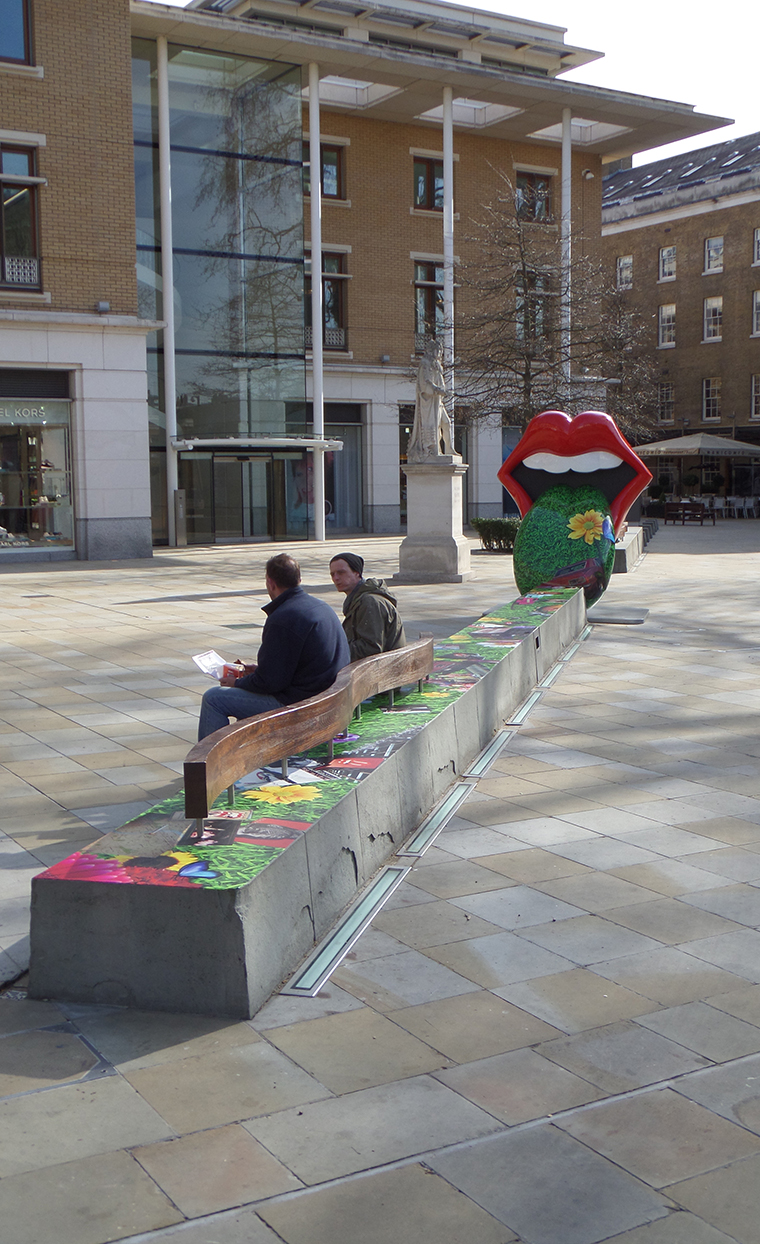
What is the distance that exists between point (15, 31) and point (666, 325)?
34.7m

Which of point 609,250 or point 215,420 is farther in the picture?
point 609,250

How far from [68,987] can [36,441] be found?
71.8 ft

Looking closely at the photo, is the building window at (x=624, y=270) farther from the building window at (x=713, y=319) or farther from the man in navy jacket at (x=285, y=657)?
the man in navy jacket at (x=285, y=657)

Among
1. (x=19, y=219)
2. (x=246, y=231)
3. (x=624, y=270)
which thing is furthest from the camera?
(x=624, y=270)

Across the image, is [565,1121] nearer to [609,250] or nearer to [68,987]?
[68,987]

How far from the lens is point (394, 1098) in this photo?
3.51m

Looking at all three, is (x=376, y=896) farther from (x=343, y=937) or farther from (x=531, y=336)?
(x=531, y=336)

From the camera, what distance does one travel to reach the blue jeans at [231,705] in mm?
6047

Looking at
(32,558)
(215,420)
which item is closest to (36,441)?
(32,558)

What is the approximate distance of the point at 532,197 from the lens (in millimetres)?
31719

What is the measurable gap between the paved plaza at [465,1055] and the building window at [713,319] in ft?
149

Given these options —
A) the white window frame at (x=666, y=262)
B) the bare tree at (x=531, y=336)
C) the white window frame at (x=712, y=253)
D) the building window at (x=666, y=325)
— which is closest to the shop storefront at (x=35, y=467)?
the bare tree at (x=531, y=336)

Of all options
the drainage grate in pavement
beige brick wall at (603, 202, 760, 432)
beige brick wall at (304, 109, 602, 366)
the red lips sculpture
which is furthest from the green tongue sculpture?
beige brick wall at (603, 202, 760, 432)

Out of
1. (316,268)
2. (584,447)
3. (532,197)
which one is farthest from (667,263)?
(584,447)
